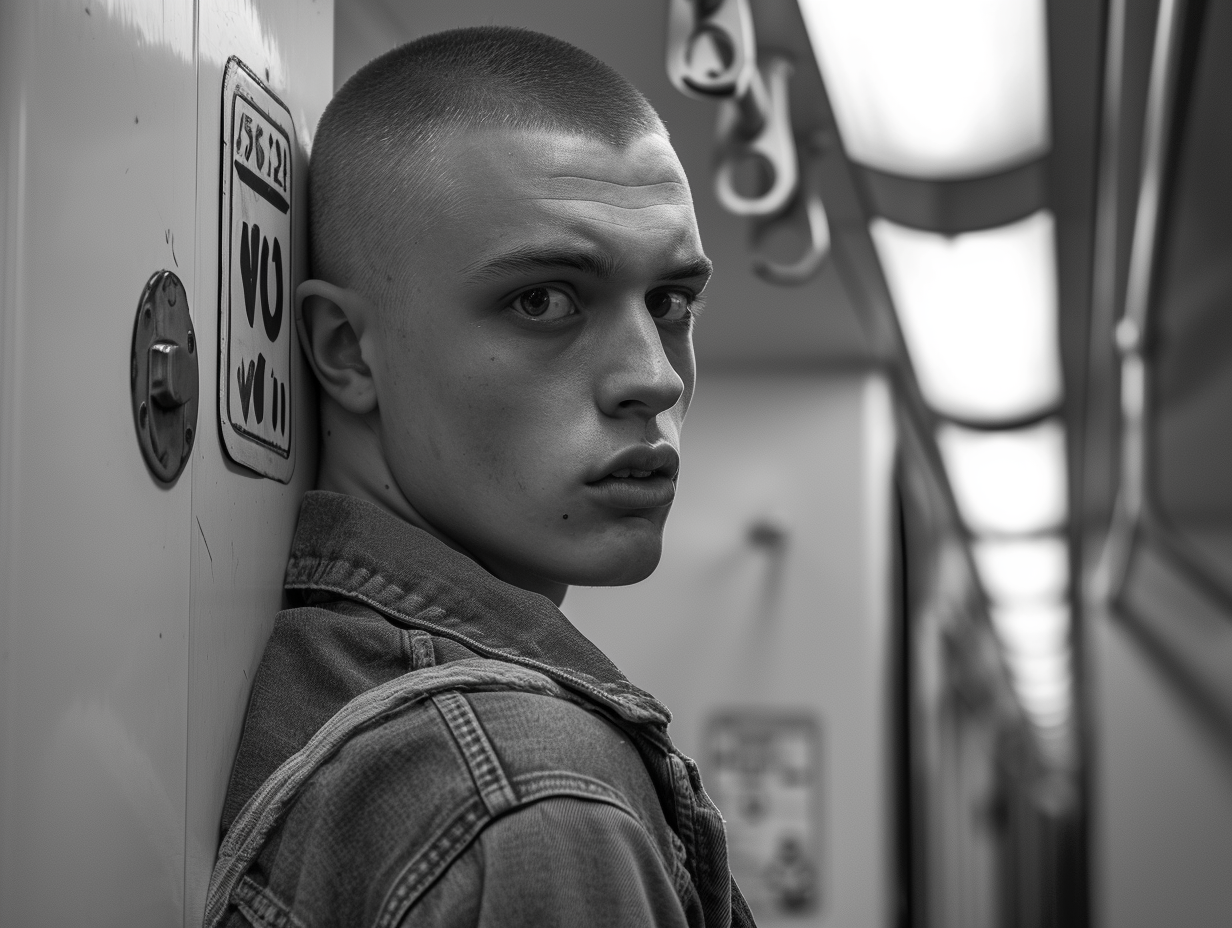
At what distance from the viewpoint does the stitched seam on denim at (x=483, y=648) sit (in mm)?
654

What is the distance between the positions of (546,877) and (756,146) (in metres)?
1.25

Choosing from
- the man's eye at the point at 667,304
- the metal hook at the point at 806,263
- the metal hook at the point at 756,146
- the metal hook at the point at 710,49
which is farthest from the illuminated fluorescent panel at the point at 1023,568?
the man's eye at the point at 667,304

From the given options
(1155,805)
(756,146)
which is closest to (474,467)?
(756,146)

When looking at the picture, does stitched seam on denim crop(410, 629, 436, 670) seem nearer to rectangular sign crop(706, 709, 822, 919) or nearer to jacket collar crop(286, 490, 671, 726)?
jacket collar crop(286, 490, 671, 726)

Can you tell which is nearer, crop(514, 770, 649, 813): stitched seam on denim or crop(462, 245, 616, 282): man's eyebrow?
crop(514, 770, 649, 813): stitched seam on denim

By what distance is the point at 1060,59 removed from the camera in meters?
1.91

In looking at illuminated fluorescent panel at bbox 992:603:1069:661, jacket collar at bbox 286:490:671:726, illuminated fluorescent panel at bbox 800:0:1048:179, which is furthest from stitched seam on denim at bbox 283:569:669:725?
illuminated fluorescent panel at bbox 992:603:1069:661

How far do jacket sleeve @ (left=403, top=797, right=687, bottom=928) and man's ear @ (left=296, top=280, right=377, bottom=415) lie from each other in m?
0.30

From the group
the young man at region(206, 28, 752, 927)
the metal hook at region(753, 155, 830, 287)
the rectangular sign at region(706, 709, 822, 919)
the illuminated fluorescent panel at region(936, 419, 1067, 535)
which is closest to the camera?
the young man at region(206, 28, 752, 927)

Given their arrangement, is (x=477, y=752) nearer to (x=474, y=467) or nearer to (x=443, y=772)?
(x=443, y=772)

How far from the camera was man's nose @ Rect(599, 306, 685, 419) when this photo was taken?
28.6 inches

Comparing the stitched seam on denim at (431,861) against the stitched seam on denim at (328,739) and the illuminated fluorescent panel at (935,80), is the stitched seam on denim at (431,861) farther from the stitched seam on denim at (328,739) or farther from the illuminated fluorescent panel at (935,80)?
the illuminated fluorescent panel at (935,80)

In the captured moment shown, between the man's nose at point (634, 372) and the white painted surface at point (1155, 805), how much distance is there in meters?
3.07

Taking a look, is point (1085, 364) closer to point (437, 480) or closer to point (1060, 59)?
point (1060, 59)
